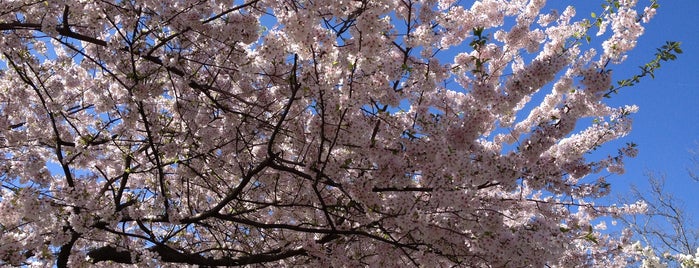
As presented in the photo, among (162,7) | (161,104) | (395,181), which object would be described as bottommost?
(395,181)

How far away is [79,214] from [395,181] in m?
2.74

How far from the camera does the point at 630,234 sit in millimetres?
8445

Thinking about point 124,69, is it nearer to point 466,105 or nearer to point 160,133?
point 160,133

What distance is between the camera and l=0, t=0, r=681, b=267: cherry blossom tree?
4.65 metres

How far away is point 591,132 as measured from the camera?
229 inches

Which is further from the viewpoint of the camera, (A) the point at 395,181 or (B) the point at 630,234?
(B) the point at 630,234

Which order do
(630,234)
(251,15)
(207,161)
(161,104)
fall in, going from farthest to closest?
(630,234) < (161,104) < (207,161) < (251,15)

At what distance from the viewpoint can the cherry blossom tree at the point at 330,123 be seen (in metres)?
4.65

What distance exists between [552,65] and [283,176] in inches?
117

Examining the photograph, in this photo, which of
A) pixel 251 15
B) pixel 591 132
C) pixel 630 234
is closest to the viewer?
pixel 251 15

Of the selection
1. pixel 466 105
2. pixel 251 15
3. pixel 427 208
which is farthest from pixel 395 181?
pixel 251 15

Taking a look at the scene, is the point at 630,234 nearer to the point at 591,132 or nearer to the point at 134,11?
the point at 591,132

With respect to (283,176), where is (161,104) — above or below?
above

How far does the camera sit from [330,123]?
503cm
